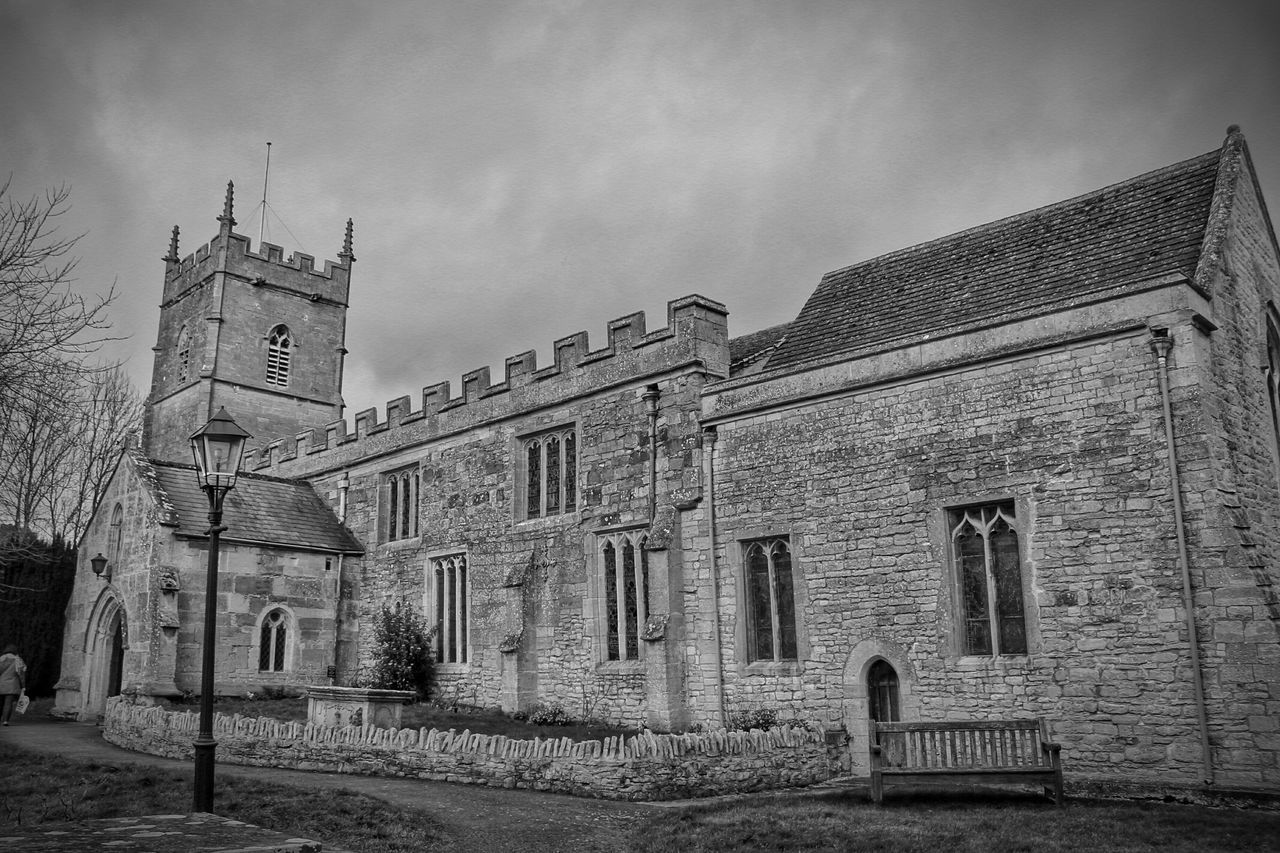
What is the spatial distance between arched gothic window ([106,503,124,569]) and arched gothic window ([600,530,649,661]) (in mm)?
11868

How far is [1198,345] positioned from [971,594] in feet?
14.4

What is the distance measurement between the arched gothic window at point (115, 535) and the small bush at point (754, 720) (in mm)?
15191

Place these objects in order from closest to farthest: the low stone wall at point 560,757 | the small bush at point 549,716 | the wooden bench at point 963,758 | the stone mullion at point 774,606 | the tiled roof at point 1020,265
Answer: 1. the wooden bench at point 963,758
2. the low stone wall at point 560,757
3. the tiled roof at point 1020,265
4. the stone mullion at point 774,606
5. the small bush at point 549,716

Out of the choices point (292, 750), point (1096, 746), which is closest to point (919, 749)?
point (1096, 746)

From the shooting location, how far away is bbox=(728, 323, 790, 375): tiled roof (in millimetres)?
19302

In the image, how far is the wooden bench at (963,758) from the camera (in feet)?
36.6

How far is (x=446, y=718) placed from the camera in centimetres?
1948

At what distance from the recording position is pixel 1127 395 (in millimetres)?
13320

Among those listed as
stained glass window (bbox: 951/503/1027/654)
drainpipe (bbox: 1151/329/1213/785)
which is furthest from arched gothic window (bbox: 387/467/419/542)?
drainpipe (bbox: 1151/329/1213/785)

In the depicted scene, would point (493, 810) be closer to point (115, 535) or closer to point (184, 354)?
point (115, 535)

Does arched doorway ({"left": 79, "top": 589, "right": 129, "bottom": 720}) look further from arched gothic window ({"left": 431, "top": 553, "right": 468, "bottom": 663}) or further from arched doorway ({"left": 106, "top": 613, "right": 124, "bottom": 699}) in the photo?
arched gothic window ({"left": 431, "top": 553, "right": 468, "bottom": 663})

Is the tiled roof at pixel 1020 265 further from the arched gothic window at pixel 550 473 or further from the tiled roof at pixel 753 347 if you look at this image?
the arched gothic window at pixel 550 473

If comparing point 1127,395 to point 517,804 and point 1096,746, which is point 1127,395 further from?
point 517,804

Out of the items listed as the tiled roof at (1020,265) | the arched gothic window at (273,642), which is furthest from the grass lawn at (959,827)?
the arched gothic window at (273,642)
